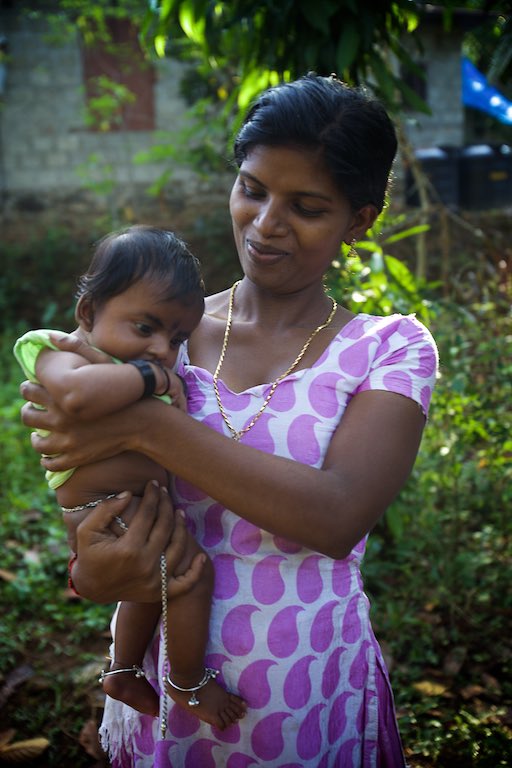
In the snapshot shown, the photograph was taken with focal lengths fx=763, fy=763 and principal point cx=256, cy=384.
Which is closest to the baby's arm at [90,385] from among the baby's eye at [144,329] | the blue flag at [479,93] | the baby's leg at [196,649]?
the baby's eye at [144,329]

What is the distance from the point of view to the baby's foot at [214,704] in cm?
152

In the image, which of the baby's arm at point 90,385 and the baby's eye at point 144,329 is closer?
the baby's arm at point 90,385

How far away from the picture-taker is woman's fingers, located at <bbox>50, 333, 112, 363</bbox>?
145cm

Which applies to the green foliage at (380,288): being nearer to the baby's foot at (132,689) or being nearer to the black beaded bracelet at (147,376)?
the black beaded bracelet at (147,376)

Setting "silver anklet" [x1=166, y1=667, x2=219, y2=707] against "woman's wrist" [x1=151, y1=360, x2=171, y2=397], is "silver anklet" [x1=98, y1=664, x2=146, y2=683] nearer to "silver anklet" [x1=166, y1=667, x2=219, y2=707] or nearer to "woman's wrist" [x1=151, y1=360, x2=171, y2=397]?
"silver anklet" [x1=166, y1=667, x2=219, y2=707]

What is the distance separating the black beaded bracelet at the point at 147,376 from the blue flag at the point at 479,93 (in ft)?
37.2

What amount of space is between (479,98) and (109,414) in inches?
473

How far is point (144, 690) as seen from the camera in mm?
A: 1666

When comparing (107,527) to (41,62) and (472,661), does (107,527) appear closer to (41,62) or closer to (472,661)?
(472,661)

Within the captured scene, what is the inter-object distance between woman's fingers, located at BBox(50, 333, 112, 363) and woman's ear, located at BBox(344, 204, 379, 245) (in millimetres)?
622

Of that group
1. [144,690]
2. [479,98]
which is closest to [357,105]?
[144,690]

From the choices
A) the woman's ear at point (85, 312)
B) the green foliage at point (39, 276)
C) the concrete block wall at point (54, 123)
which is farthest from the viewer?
the concrete block wall at point (54, 123)

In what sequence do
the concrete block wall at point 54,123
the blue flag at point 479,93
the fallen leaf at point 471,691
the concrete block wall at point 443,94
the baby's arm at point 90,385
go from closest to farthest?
the baby's arm at point 90,385, the fallen leaf at point 471,691, the concrete block wall at point 54,123, the blue flag at point 479,93, the concrete block wall at point 443,94

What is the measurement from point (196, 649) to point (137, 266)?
77 cm
